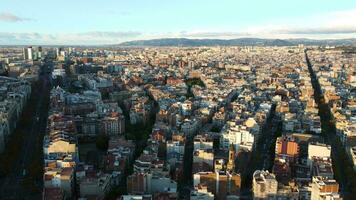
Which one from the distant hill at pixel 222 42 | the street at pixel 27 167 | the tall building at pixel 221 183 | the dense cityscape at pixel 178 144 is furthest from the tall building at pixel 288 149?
the distant hill at pixel 222 42

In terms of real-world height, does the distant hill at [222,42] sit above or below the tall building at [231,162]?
above

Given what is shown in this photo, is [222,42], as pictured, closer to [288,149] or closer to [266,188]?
[288,149]

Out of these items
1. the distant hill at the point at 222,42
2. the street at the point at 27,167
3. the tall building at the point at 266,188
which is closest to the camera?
the tall building at the point at 266,188

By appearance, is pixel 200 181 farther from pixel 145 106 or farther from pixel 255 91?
pixel 255 91

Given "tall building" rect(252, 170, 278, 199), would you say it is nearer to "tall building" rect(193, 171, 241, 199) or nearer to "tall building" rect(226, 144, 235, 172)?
"tall building" rect(193, 171, 241, 199)

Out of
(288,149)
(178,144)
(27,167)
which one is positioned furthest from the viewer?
(178,144)

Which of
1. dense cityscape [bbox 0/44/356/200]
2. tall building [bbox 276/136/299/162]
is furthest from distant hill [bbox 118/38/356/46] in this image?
tall building [bbox 276/136/299/162]

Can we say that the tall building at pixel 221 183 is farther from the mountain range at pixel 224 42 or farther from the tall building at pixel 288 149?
the mountain range at pixel 224 42

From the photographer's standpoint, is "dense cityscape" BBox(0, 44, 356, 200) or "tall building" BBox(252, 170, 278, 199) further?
"dense cityscape" BBox(0, 44, 356, 200)

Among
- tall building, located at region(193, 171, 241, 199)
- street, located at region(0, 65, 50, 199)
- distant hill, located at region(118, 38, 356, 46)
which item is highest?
distant hill, located at region(118, 38, 356, 46)

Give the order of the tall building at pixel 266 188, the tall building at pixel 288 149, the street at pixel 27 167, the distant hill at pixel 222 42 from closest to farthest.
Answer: the tall building at pixel 266 188
the street at pixel 27 167
the tall building at pixel 288 149
the distant hill at pixel 222 42

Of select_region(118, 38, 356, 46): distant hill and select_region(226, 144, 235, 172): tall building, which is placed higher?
select_region(118, 38, 356, 46): distant hill

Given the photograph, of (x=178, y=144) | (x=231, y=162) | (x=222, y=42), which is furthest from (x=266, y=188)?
(x=222, y=42)
